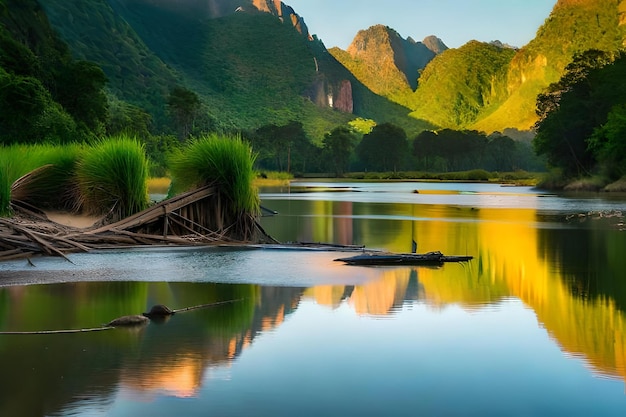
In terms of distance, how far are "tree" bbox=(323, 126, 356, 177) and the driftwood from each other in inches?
5092

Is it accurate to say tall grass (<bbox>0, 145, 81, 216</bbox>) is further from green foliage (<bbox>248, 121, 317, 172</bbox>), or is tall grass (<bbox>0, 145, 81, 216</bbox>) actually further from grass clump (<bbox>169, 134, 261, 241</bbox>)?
green foliage (<bbox>248, 121, 317, 172</bbox>)

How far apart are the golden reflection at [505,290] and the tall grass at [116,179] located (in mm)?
5750

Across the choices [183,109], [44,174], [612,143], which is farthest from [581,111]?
[44,174]

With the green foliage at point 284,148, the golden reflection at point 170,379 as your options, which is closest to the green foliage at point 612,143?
the golden reflection at point 170,379

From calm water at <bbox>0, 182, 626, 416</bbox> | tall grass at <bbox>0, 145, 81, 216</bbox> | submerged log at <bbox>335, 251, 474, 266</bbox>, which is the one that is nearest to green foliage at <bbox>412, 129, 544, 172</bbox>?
tall grass at <bbox>0, 145, 81, 216</bbox>

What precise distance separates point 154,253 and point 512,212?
2349cm

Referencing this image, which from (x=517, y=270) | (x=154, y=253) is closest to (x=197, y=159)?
(x=154, y=253)

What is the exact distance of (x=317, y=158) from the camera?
159 metres

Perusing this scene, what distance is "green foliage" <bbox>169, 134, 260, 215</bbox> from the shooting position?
1898cm

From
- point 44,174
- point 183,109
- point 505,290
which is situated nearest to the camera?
point 505,290

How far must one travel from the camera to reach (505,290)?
12859 millimetres

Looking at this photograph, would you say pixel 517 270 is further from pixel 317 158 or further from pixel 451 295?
pixel 317 158

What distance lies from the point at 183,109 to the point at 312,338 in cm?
10295

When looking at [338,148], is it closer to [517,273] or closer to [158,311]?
[517,273]
